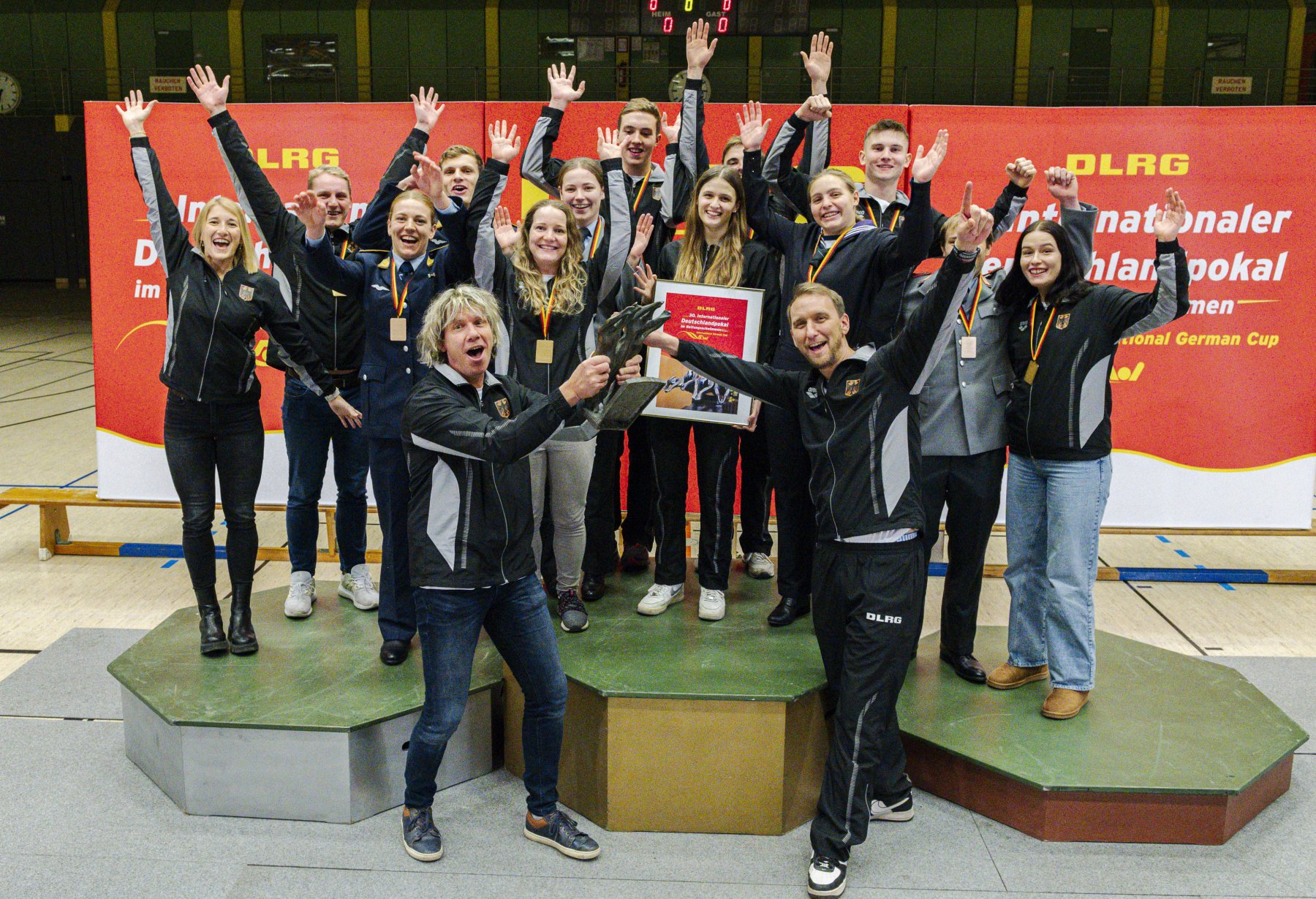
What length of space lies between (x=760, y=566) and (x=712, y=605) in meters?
0.59

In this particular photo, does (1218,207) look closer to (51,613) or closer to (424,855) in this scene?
(424,855)

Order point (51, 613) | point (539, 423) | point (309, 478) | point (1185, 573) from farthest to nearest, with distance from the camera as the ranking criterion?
point (1185, 573) < point (51, 613) < point (309, 478) < point (539, 423)

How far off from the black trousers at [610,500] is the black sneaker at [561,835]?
1106 mm

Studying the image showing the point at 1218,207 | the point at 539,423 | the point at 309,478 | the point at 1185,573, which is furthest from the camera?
the point at 1185,573

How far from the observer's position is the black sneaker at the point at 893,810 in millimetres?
3541

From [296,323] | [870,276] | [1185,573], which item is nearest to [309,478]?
[296,323]

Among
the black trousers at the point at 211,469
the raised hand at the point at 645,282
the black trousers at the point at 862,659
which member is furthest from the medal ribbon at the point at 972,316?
the black trousers at the point at 211,469

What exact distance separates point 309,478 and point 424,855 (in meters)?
1.74

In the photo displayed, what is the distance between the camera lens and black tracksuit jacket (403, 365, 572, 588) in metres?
2.94

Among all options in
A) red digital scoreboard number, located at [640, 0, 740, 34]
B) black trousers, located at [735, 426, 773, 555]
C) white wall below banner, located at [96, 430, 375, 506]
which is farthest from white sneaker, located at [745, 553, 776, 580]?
red digital scoreboard number, located at [640, 0, 740, 34]

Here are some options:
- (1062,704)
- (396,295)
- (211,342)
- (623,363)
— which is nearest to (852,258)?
(623,363)

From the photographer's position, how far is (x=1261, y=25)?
1764 cm

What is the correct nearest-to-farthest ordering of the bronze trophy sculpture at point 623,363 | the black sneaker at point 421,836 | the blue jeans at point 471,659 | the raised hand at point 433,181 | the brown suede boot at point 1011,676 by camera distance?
the bronze trophy sculpture at point 623,363 < the blue jeans at point 471,659 < the black sneaker at point 421,836 < the raised hand at point 433,181 < the brown suede boot at point 1011,676

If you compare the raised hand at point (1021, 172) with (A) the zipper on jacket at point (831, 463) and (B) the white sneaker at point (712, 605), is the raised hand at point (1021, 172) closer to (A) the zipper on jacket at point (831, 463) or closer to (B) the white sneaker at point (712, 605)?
(A) the zipper on jacket at point (831, 463)
